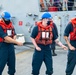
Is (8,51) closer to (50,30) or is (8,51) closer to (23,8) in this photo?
(50,30)

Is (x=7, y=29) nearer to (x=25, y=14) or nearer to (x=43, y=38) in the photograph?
(x=43, y=38)

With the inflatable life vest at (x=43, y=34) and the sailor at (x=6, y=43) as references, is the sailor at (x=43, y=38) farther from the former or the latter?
the sailor at (x=6, y=43)

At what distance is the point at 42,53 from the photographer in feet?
20.8

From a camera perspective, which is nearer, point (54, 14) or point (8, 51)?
point (8, 51)

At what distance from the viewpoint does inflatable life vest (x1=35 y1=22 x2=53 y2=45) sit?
20.5 feet

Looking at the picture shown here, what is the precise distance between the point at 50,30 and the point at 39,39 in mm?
337

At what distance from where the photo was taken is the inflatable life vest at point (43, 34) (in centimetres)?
624

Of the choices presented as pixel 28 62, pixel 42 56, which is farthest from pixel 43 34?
pixel 28 62

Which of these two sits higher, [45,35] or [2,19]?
[2,19]

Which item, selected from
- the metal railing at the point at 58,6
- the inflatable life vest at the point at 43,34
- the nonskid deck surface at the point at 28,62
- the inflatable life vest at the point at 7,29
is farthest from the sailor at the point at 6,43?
the metal railing at the point at 58,6

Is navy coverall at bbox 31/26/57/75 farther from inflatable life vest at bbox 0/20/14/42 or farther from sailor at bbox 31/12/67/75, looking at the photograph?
inflatable life vest at bbox 0/20/14/42

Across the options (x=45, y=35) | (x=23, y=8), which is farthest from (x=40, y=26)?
(x=23, y=8)

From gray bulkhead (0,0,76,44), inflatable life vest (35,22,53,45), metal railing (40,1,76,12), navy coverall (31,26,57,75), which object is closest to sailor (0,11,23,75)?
navy coverall (31,26,57,75)

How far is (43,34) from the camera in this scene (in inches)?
246
